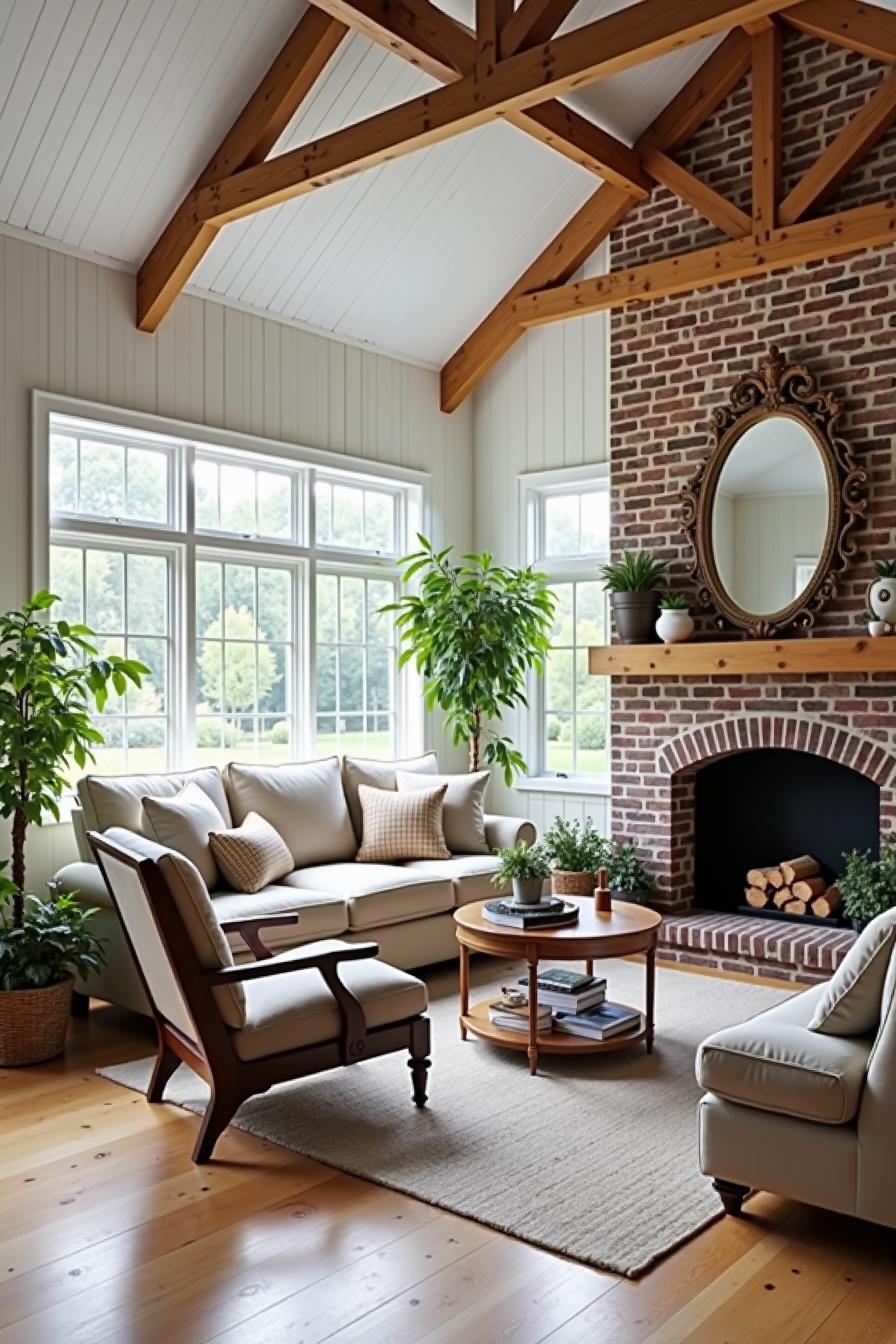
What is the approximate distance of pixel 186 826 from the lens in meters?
5.01

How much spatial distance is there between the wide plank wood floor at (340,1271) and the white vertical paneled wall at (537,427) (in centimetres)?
404

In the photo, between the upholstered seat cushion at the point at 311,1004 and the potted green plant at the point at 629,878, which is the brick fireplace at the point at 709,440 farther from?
the upholstered seat cushion at the point at 311,1004

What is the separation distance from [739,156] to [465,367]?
6.78 ft

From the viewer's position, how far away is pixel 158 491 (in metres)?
6.07

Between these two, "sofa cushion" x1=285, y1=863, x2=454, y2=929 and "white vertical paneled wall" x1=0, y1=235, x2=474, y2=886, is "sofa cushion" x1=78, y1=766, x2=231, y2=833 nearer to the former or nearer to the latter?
"white vertical paneled wall" x1=0, y1=235, x2=474, y2=886

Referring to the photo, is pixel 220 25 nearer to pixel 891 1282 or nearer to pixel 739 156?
pixel 739 156

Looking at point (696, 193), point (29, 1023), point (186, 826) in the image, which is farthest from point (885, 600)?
point (29, 1023)

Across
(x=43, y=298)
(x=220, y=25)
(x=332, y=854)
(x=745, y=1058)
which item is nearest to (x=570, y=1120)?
(x=745, y=1058)

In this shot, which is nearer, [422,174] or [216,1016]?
[216,1016]

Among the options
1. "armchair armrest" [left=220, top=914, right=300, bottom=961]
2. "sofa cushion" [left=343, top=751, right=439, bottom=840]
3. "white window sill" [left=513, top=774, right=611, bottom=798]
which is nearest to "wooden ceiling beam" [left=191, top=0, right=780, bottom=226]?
"sofa cushion" [left=343, top=751, right=439, bottom=840]

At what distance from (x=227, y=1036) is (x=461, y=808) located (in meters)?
2.72

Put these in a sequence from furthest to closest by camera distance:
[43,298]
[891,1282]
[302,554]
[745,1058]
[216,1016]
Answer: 1. [302,554]
2. [43,298]
3. [216,1016]
4. [745,1058]
5. [891,1282]

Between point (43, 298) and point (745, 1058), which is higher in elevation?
point (43, 298)

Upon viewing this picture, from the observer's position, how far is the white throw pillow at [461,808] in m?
6.11
